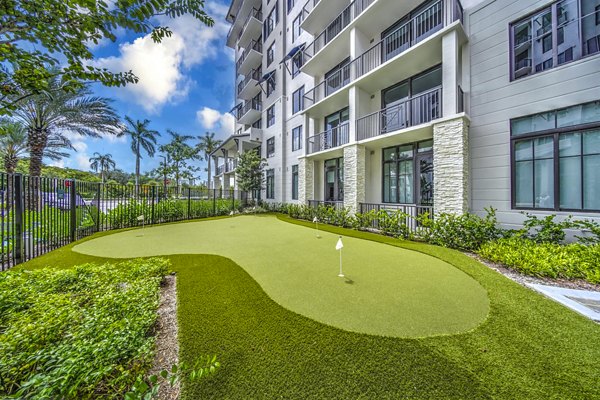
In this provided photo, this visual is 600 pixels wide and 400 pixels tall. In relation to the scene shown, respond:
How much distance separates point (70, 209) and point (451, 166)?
13.1 meters

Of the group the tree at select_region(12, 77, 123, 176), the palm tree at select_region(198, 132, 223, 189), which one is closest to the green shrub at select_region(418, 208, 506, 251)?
the tree at select_region(12, 77, 123, 176)

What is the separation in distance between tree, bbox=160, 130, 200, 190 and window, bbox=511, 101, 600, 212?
31998 mm

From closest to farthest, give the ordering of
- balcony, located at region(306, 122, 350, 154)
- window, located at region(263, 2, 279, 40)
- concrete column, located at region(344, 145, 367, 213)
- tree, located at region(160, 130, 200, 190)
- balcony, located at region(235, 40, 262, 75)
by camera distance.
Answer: concrete column, located at region(344, 145, 367, 213) < balcony, located at region(306, 122, 350, 154) < window, located at region(263, 2, 279, 40) < balcony, located at region(235, 40, 262, 75) < tree, located at region(160, 130, 200, 190)

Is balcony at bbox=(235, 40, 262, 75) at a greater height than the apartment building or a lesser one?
greater

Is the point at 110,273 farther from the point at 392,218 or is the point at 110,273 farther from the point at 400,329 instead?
the point at 392,218

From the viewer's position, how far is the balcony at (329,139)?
476 inches

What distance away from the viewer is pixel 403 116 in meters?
9.61

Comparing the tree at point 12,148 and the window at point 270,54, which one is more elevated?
the window at point 270,54

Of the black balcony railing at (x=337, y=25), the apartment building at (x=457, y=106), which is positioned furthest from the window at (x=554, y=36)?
the black balcony railing at (x=337, y=25)

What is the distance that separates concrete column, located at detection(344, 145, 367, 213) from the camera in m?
10.5

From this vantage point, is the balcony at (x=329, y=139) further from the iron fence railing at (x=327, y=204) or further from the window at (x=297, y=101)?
the window at (x=297, y=101)

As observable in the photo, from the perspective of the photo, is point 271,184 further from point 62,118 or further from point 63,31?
point 63,31

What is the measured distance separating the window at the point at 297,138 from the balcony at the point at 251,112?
661cm

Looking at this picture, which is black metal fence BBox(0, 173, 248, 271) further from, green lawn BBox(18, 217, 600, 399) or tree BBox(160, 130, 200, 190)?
tree BBox(160, 130, 200, 190)
